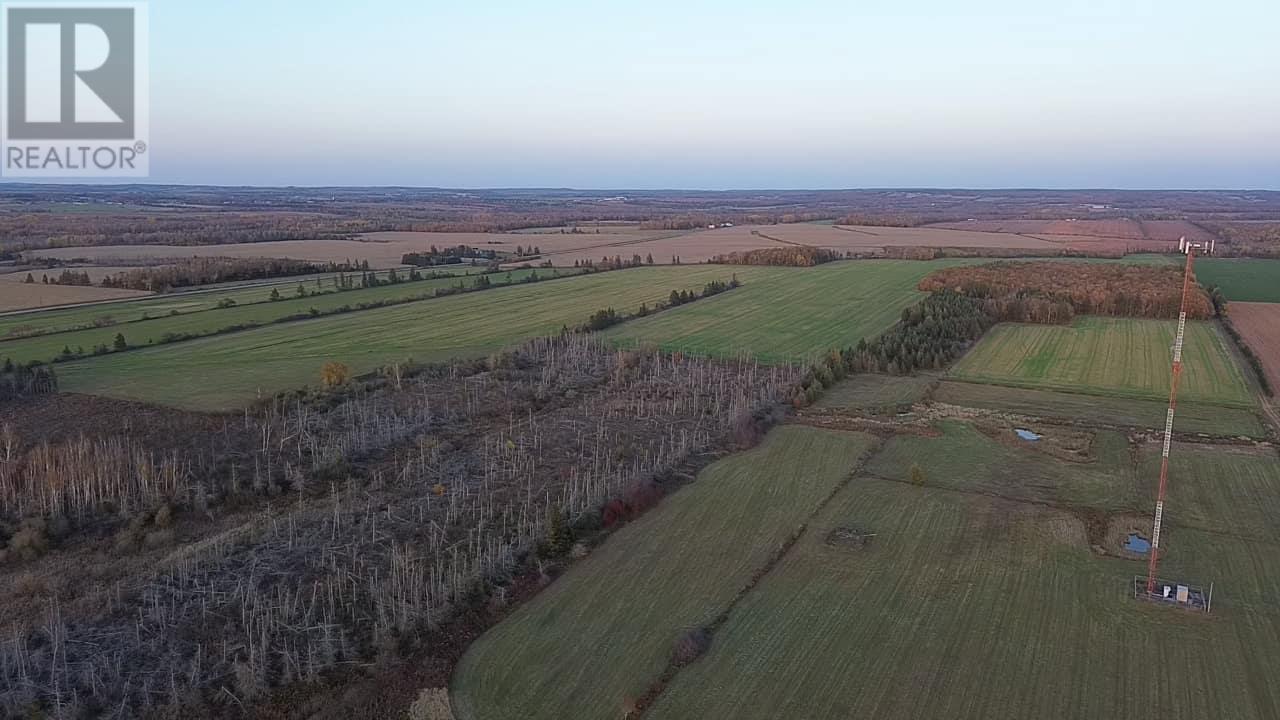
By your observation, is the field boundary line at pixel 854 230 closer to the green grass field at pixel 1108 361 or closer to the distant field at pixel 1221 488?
the green grass field at pixel 1108 361

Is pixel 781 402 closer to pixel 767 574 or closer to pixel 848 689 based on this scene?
pixel 767 574

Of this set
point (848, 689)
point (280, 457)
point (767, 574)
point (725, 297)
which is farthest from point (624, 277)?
point (848, 689)

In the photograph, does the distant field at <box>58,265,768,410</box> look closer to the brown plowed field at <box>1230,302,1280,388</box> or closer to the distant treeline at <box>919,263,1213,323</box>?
the distant treeline at <box>919,263,1213,323</box>

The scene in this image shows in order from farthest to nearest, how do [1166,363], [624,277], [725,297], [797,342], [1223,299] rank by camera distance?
[624,277] < [725,297] < [1223,299] < [797,342] < [1166,363]

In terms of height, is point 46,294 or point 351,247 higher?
point 351,247

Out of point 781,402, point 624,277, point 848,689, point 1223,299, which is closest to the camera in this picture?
point 848,689

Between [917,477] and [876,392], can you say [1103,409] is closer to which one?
[876,392]

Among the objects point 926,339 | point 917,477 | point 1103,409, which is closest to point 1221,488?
point 917,477
